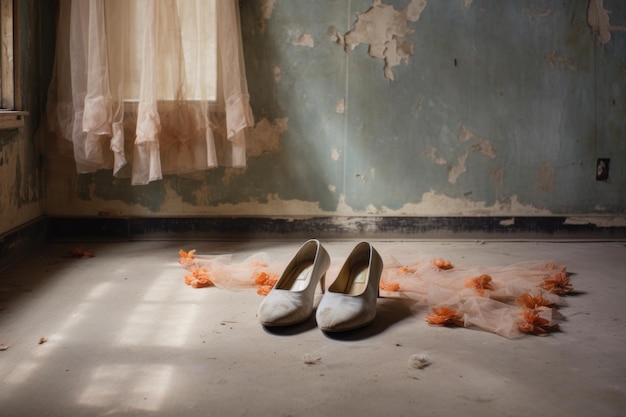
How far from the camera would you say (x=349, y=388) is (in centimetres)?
176

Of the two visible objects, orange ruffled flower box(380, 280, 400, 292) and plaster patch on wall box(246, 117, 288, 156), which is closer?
orange ruffled flower box(380, 280, 400, 292)

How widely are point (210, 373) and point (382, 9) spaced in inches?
101

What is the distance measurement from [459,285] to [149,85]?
1.81m

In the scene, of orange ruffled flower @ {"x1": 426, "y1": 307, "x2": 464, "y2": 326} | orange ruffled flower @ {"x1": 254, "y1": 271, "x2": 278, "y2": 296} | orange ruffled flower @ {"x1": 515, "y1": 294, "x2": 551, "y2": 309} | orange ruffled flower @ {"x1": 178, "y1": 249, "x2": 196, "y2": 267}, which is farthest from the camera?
orange ruffled flower @ {"x1": 178, "y1": 249, "x2": 196, "y2": 267}

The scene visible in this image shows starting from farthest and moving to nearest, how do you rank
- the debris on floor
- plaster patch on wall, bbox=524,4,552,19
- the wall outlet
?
the wall outlet → plaster patch on wall, bbox=524,4,552,19 → the debris on floor

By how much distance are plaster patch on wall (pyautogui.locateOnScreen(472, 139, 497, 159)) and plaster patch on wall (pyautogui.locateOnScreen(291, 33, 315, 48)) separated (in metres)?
1.13

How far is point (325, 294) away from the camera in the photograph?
230cm

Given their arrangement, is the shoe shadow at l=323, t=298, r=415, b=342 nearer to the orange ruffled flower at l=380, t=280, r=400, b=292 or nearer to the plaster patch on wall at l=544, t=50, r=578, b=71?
the orange ruffled flower at l=380, t=280, r=400, b=292

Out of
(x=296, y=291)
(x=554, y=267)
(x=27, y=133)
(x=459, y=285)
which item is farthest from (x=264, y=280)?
(x=27, y=133)

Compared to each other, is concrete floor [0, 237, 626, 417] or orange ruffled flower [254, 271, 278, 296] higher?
orange ruffled flower [254, 271, 278, 296]

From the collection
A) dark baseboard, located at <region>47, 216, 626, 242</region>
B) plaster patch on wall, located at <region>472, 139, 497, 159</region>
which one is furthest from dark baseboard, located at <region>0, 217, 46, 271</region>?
plaster patch on wall, located at <region>472, 139, 497, 159</region>

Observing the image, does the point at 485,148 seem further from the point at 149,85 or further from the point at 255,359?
the point at 255,359

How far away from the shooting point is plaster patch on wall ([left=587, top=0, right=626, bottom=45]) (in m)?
3.83

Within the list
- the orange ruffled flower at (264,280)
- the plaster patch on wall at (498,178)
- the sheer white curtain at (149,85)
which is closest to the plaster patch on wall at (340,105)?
the sheer white curtain at (149,85)
